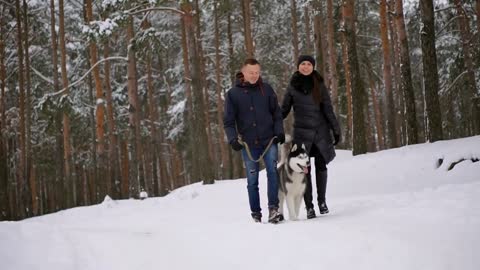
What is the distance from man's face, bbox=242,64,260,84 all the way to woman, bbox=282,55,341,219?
1.87 feet

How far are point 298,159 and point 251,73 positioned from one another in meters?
1.32

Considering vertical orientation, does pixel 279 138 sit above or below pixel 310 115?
below

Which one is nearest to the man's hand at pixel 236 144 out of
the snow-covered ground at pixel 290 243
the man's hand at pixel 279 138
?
the man's hand at pixel 279 138

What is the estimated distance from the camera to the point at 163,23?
23.7 meters

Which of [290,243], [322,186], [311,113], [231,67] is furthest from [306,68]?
[231,67]

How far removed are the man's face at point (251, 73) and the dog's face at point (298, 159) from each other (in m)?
1.07

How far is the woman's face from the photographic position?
6.09m

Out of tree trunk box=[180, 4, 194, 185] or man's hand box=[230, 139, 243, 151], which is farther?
tree trunk box=[180, 4, 194, 185]

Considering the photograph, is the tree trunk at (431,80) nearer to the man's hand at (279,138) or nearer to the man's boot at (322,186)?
the man's boot at (322,186)

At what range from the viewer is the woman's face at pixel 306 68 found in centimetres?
609

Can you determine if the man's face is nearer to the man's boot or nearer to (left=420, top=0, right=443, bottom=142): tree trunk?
the man's boot

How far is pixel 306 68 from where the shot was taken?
20.0 ft

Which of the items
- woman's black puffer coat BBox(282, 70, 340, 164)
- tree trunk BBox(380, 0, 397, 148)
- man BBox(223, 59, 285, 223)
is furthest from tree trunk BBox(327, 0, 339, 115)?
man BBox(223, 59, 285, 223)

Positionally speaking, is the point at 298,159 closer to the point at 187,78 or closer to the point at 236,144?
the point at 236,144
